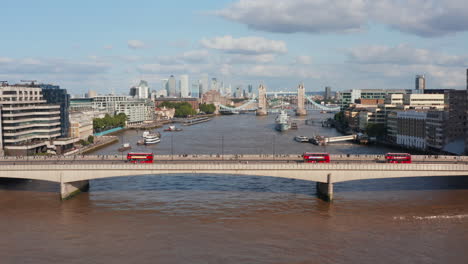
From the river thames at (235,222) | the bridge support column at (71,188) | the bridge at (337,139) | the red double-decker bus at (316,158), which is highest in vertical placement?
the red double-decker bus at (316,158)

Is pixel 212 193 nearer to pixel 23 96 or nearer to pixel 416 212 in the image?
pixel 416 212

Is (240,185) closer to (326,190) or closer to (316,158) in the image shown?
(316,158)

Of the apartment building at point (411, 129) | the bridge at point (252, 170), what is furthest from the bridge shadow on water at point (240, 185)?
the apartment building at point (411, 129)

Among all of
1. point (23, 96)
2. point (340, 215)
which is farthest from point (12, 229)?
point (23, 96)

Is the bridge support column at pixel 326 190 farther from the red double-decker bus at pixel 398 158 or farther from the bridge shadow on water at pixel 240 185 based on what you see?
the red double-decker bus at pixel 398 158

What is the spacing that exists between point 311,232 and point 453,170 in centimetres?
1381

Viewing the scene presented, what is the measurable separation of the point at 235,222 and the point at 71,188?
14.1m

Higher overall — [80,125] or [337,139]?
[80,125]

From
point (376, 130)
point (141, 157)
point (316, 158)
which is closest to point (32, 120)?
point (141, 157)

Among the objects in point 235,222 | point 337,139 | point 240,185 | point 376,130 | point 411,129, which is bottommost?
point 235,222

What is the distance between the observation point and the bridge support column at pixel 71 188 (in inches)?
1393

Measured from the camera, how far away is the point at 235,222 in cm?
3003

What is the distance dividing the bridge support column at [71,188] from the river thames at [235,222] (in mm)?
674

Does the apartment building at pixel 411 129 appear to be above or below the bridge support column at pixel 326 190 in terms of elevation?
above
